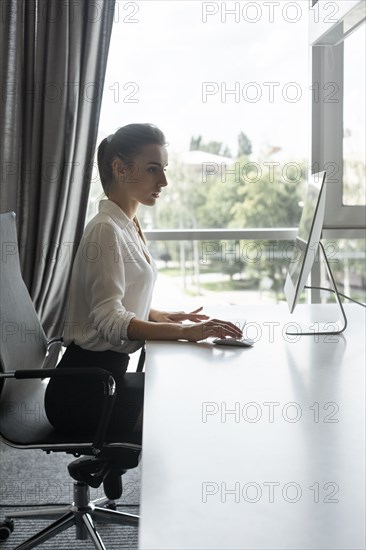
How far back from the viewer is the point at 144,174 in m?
2.47

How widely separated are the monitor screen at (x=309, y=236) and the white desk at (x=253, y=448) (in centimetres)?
23

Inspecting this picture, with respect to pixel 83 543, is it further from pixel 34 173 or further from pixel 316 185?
Answer: pixel 34 173

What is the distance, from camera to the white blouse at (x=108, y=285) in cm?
222

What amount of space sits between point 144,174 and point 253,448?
4.20 ft

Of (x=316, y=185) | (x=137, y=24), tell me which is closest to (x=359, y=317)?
(x=316, y=185)

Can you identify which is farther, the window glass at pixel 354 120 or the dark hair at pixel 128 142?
the window glass at pixel 354 120

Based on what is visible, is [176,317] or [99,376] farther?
[176,317]

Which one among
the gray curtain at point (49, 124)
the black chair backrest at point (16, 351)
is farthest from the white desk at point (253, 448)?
the gray curtain at point (49, 124)

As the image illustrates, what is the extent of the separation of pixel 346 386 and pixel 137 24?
8.53 ft

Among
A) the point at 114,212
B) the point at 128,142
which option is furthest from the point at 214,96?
the point at 114,212

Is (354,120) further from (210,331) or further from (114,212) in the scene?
(210,331)

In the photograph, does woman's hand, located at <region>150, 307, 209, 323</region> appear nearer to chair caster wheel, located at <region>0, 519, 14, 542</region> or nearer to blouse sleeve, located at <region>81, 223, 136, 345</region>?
blouse sleeve, located at <region>81, 223, 136, 345</region>

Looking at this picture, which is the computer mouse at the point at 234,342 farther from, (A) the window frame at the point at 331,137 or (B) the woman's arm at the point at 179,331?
(A) the window frame at the point at 331,137

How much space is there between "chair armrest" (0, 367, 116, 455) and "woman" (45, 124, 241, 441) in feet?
0.33
